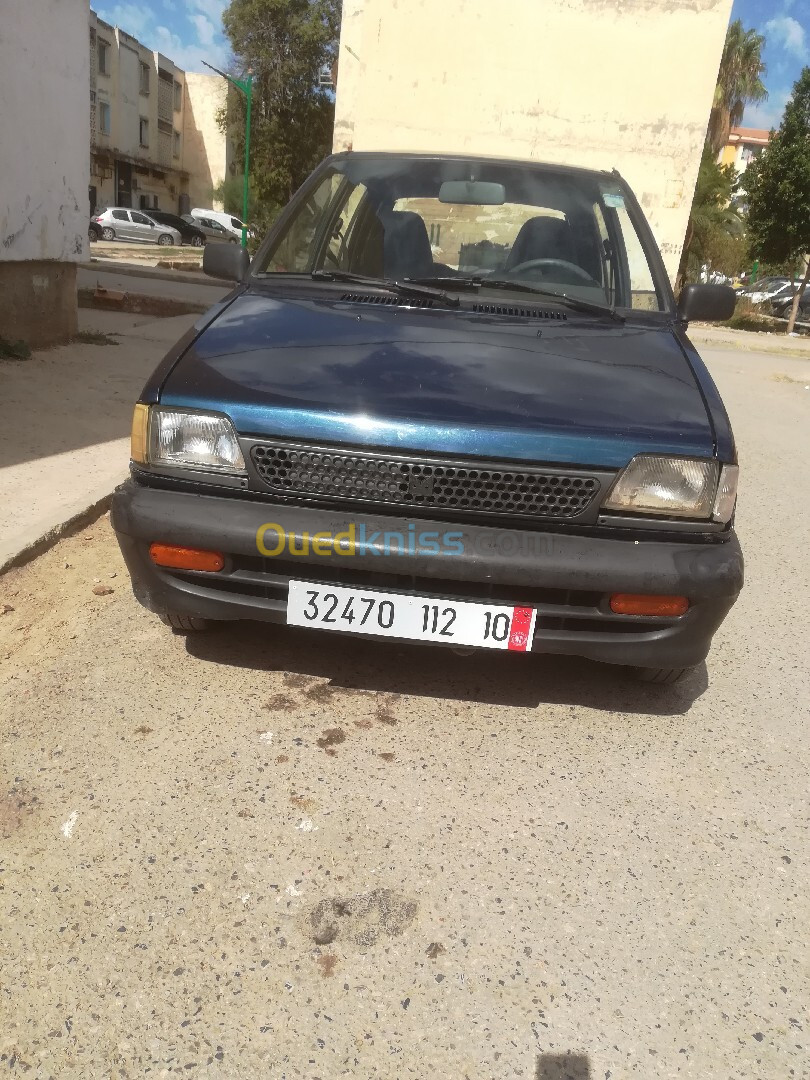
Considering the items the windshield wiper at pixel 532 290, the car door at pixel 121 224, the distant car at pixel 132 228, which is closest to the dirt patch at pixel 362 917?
the windshield wiper at pixel 532 290

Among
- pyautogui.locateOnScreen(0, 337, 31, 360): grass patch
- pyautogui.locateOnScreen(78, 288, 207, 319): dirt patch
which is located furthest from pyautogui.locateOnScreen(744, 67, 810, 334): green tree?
pyautogui.locateOnScreen(0, 337, 31, 360): grass patch

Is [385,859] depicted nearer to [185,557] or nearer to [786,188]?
[185,557]

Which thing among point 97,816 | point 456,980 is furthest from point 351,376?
point 456,980

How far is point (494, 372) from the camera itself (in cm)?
256

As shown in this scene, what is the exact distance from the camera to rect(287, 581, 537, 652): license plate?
94.9 inches

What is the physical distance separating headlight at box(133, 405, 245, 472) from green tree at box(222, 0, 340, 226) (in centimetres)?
3843

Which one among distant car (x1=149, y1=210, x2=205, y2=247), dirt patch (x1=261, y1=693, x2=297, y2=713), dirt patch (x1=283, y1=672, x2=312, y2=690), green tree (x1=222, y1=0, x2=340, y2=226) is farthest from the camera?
green tree (x1=222, y1=0, x2=340, y2=226)

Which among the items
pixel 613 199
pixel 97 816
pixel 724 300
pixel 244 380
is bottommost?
pixel 97 816

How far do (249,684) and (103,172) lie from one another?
49.1 m

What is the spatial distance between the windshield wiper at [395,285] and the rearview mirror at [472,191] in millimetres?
688

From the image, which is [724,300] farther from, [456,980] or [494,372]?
[456,980]

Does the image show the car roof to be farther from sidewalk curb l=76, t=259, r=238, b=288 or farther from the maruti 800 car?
sidewalk curb l=76, t=259, r=238, b=288

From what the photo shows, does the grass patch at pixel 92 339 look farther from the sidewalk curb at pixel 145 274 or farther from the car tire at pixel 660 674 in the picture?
the sidewalk curb at pixel 145 274

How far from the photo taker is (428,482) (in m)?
2.35
